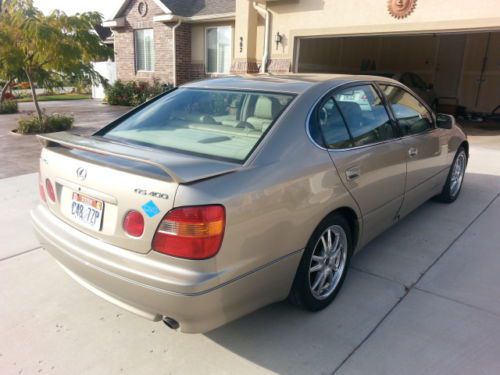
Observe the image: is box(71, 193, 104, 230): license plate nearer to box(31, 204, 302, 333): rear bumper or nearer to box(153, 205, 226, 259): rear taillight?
box(31, 204, 302, 333): rear bumper

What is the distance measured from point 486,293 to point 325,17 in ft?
29.1

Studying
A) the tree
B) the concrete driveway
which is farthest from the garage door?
the concrete driveway

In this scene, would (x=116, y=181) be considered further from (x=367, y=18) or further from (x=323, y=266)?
(x=367, y=18)

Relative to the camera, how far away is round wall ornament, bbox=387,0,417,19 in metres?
9.20

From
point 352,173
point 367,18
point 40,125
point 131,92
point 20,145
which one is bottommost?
point 20,145

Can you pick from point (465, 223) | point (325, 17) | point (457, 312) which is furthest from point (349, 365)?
point (325, 17)

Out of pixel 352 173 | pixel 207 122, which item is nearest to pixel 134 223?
pixel 207 122

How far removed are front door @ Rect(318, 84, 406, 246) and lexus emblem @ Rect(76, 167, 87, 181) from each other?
154 cm

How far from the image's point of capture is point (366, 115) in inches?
134

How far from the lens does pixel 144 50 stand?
687 inches

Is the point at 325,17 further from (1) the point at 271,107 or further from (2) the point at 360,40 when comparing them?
(1) the point at 271,107

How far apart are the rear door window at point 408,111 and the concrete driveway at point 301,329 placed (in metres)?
1.17

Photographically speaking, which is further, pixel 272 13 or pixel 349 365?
pixel 272 13

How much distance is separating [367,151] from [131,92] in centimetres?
1596
